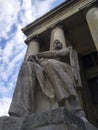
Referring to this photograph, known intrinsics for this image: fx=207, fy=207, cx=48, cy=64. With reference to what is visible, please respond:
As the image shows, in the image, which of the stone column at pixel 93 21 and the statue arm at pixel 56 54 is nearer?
the statue arm at pixel 56 54

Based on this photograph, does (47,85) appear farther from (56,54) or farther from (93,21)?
(93,21)

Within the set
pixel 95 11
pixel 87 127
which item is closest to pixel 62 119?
pixel 87 127

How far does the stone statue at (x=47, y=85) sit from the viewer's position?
3895 millimetres

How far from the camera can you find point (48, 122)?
306 cm

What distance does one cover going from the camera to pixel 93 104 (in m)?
16.5

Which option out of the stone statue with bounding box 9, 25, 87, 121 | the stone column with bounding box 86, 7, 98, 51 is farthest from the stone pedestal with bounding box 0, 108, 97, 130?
the stone column with bounding box 86, 7, 98, 51

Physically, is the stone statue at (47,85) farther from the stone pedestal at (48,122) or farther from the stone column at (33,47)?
the stone column at (33,47)

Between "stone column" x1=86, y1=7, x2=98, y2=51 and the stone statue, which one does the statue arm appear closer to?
the stone statue

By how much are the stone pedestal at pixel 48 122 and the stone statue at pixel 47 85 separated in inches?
16.7

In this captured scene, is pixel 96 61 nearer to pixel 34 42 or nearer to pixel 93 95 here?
pixel 93 95

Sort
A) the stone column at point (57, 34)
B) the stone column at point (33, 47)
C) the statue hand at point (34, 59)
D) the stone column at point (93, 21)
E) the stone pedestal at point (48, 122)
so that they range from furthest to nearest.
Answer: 1. the stone column at point (33, 47)
2. the stone column at point (57, 34)
3. the stone column at point (93, 21)
4. the statue hand at point (34, 59)
5. the stone pedestal at point (48, 122)

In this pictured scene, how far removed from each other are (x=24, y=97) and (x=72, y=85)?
97 centimetres

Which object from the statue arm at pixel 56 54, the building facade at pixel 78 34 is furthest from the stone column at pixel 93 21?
the statue arm at pixel 56 54

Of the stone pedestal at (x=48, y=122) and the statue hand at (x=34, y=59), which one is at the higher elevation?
the statue hand at (x=34, y=59)
